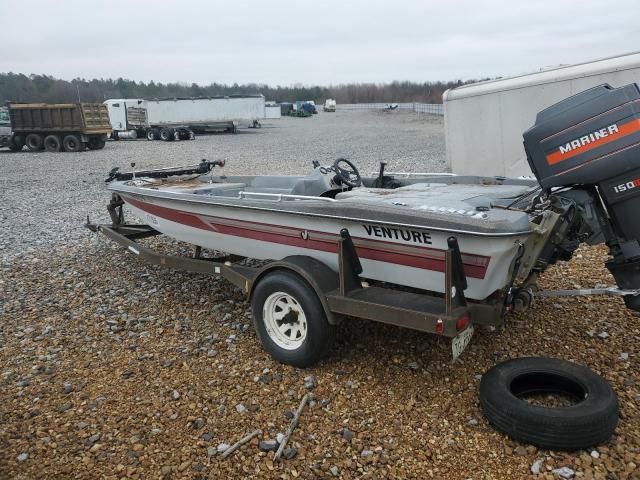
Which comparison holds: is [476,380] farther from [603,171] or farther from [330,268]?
[603,171]

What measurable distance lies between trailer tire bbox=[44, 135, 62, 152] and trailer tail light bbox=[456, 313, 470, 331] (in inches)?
970

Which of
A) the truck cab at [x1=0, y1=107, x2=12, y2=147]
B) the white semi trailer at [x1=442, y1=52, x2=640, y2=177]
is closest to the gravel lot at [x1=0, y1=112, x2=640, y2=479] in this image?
the white semi trailer at [x1=442, y1=52, x2=640, y2=177]

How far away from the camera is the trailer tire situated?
23.9 metres

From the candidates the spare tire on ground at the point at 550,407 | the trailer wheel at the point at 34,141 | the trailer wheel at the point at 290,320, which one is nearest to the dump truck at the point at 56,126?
the trailer wheel at the point at 34,141

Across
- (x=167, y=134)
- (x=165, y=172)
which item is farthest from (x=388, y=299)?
(x=167, y=134)

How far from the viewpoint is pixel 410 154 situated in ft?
65.5

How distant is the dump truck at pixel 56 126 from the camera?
76.0ft

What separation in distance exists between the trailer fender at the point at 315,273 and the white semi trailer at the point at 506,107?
5.93m

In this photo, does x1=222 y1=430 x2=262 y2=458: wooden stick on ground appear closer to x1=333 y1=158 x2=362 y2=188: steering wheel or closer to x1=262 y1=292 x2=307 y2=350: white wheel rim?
x1=262 y1=292 x2=307 y2=350: white wheel rim

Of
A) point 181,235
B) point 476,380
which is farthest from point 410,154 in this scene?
point 476,380

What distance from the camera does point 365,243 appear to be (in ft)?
12.3

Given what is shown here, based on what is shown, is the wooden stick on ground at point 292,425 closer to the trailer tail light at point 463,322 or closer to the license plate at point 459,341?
the license plate at point 459,341

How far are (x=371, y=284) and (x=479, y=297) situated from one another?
37.1 inches

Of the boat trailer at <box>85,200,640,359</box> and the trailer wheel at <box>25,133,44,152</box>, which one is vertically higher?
the trailer wheel at <box>25,133,44,152</box>
